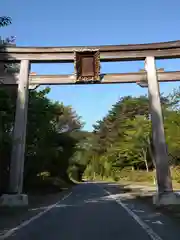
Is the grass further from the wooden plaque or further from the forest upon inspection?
the wooden plaque

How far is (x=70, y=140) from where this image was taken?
1587 inches

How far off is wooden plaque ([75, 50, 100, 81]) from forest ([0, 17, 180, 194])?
401 cm

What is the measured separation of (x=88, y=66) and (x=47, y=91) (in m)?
11.1

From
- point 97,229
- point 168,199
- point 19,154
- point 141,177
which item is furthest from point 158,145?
point 141,177

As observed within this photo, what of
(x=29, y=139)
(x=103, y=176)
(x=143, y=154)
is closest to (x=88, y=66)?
(x=29, y=139)

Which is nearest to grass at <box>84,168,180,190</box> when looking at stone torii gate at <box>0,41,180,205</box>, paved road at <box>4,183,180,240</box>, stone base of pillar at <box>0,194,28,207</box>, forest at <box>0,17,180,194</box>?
forest at <box>0,17,180,194</box>

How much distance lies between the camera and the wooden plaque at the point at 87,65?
1884 cm

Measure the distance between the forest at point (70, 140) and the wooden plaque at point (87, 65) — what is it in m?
4.01

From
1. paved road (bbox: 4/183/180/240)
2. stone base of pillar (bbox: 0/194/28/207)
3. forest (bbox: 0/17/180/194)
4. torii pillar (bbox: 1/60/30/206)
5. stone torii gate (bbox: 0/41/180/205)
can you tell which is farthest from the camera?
forest (bbox: 0/17/180/194)

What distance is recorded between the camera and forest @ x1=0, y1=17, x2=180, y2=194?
883 inches

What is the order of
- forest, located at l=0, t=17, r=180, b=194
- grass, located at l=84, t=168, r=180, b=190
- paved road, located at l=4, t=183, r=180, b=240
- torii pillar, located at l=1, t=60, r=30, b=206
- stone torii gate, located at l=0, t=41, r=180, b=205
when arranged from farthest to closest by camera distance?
grass, located at l=84, t=168, r=180, b=190
forest, located at l=0, t=17, r=180, b=194
stone torii gate, located at l=0, t=41, r=180, b=205
torii pillar, located at l=1, t=60, r=30, b=206
paved road, located at l=4, t=183, r=180, b=240

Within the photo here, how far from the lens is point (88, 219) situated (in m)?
11.5

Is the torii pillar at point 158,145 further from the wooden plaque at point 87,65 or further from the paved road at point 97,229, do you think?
the paved road at point 97,229

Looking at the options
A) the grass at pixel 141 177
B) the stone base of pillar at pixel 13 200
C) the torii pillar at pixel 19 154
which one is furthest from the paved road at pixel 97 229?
the grass at pixel 141 177
